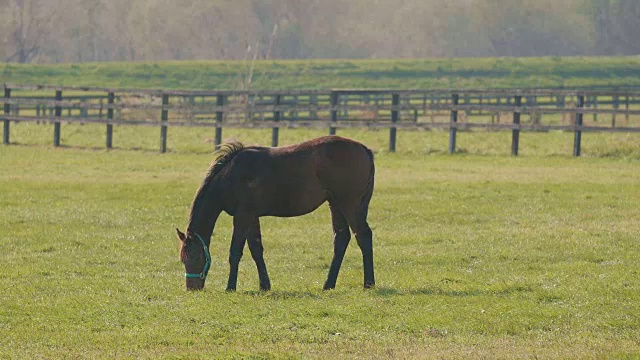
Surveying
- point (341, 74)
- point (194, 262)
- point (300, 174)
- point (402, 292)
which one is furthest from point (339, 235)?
point (341, 74)

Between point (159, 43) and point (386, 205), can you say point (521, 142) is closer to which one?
point (386, 205)

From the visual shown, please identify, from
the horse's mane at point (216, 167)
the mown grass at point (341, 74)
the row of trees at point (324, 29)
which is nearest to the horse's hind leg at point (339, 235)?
the horse's mane at point (216, 167)

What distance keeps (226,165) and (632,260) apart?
16.4ft

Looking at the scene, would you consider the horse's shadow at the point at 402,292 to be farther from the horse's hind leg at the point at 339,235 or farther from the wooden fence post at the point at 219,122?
the wooden fence post at the point at 219,122

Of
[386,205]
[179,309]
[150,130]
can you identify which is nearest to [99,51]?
[150,130]

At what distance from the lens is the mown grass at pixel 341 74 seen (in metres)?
72.7

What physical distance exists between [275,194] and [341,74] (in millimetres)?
68342

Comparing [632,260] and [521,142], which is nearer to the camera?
[632,260]

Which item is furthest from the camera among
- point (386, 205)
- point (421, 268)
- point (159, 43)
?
point (159, 43)

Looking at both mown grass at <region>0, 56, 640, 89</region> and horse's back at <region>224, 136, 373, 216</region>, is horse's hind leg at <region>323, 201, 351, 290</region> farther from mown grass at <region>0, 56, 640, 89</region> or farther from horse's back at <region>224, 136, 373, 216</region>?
mown grass at <region>0, 56, 640, 89</region>

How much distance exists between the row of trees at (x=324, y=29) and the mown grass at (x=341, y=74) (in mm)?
21032

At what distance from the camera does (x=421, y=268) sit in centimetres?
1303

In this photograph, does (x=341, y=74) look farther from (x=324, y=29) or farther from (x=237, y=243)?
(x=237, y=243)

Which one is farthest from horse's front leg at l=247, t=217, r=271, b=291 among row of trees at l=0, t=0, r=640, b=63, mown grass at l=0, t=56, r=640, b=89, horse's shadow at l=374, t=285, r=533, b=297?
row of trees at l=0, t=0, r=640, b=63
